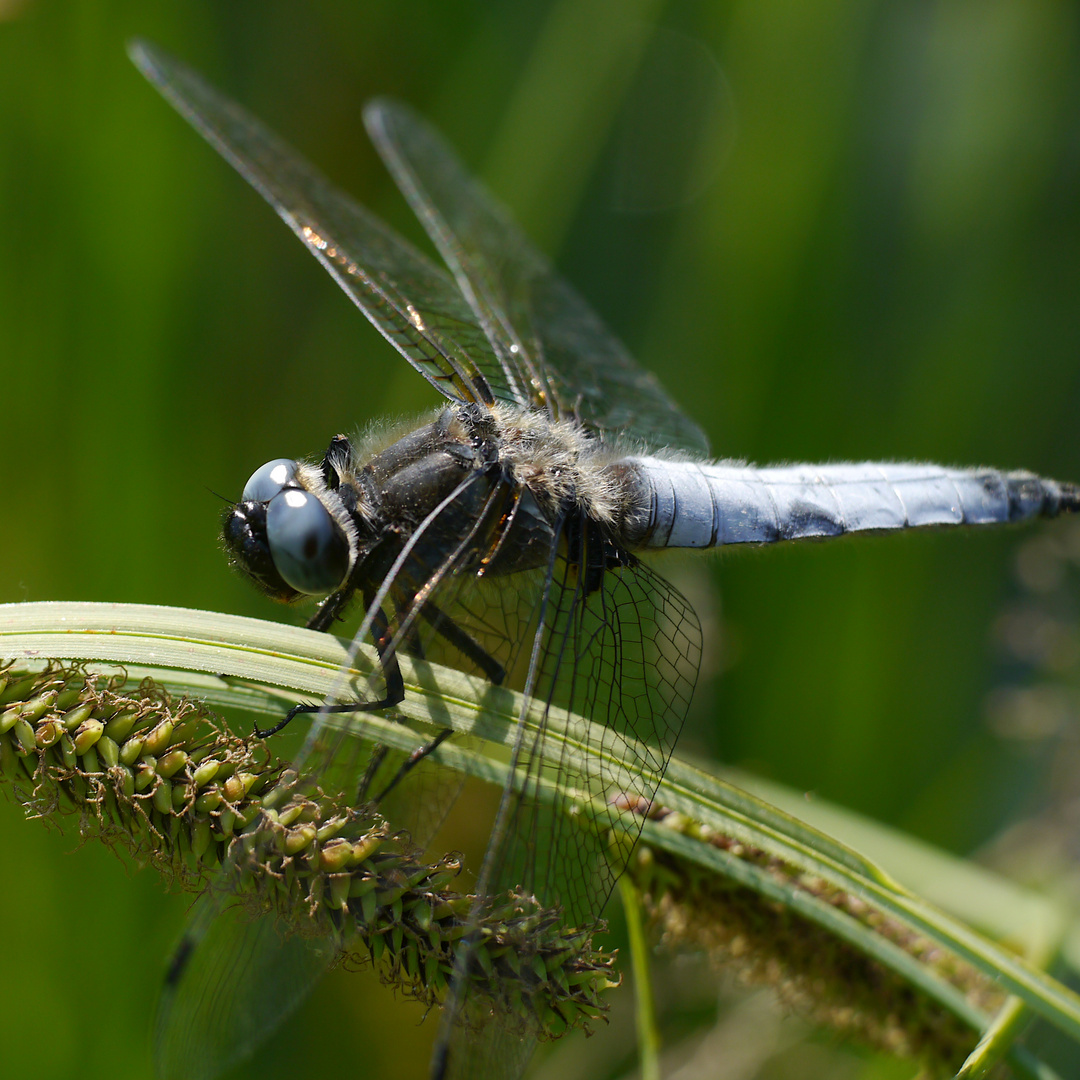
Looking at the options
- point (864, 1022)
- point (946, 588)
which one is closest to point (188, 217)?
point (864, 1022)

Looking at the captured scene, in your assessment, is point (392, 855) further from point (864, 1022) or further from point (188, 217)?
point (188, 217)

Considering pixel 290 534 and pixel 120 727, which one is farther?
pixel 290 534

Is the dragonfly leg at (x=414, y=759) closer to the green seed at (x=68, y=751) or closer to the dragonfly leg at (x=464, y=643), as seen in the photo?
the dragonfly leg at (x=464, y=643)

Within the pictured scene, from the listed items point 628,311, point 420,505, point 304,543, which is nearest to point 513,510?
point 420,505

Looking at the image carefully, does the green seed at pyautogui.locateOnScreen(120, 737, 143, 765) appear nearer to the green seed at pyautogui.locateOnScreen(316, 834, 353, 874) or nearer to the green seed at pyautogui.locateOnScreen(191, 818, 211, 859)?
the green seed at pyautogui.locateOnScreen(191, 818, 211, 859)

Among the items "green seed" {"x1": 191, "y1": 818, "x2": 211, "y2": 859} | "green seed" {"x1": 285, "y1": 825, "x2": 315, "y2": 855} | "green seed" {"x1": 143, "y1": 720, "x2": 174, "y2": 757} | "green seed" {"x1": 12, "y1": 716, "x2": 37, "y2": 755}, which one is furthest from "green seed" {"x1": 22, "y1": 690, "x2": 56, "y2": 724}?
"green seed" {"x1": 285, "y1": 825, "x2": 315, "y2": 855}

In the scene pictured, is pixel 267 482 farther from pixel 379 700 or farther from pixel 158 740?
pixel 158 740
